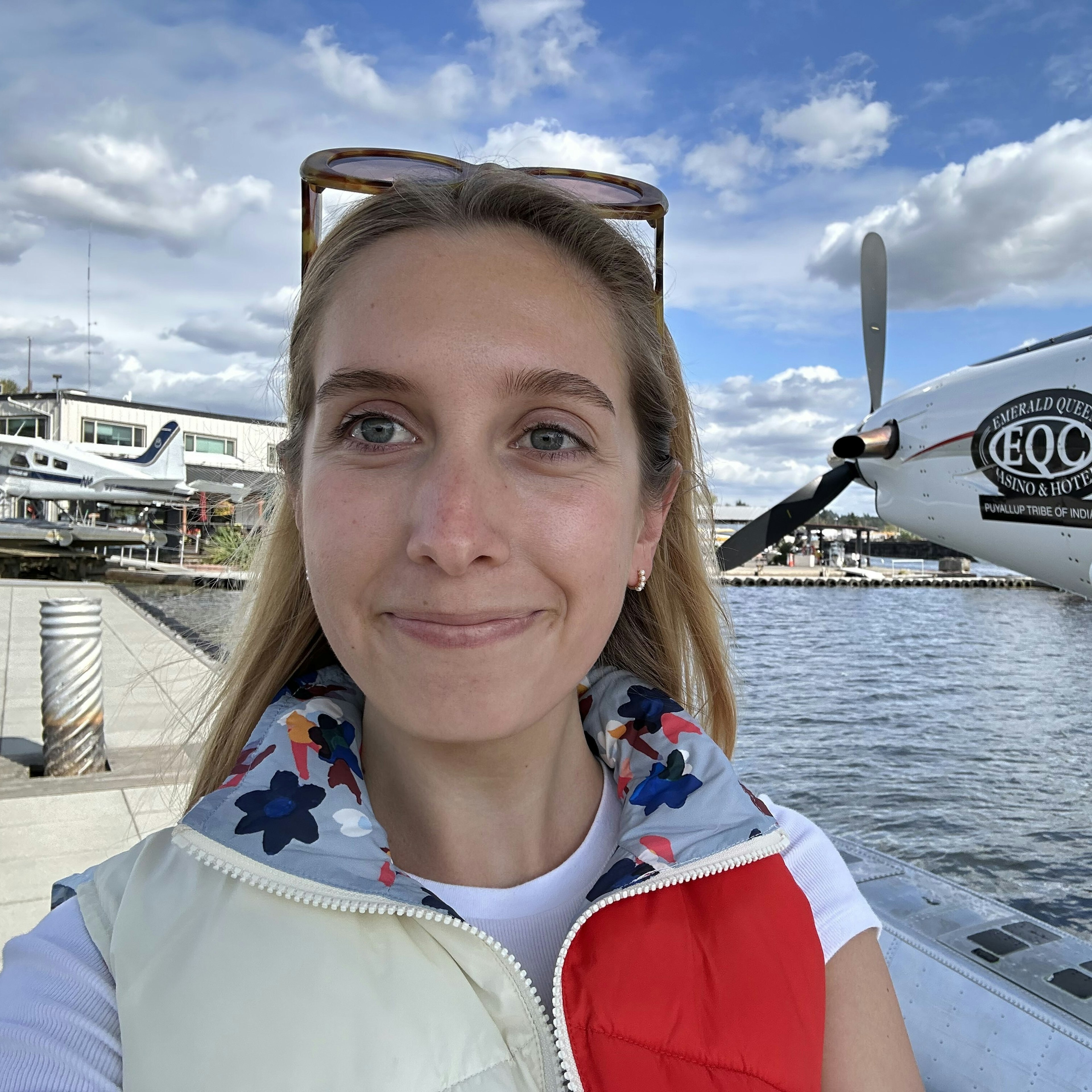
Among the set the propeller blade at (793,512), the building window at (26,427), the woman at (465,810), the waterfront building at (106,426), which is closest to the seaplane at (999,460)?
the propeller blade at (793,512)

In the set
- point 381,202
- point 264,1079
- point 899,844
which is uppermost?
point 381,202

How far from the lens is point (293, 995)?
1.08 metres

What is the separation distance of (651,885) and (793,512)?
1257 centimetres

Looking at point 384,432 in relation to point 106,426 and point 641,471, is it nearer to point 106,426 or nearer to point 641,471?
point 641,471

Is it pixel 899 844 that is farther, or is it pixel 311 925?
pixel 899 844

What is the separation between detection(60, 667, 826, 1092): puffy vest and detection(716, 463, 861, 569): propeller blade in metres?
11.2

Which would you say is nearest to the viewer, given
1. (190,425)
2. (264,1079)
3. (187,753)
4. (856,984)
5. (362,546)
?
(264,1079)

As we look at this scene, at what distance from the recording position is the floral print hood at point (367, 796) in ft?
3.97

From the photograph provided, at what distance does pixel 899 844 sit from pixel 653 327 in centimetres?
1039

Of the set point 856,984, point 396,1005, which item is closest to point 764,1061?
point 856,984

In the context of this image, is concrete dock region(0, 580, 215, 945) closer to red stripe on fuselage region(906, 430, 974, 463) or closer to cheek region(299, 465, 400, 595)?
cheek region(299, 465, 400, 595)

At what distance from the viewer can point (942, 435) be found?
10.2 m

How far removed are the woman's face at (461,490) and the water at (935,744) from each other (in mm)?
936

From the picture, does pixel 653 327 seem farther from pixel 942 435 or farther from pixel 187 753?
pixel 942 435
